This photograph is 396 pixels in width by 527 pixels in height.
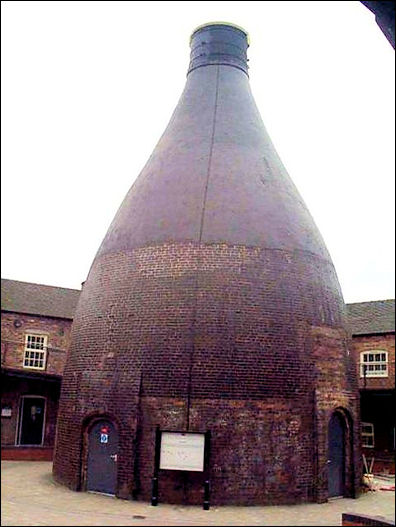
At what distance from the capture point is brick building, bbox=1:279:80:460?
2422cm

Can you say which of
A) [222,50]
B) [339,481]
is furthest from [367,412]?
[222,50]

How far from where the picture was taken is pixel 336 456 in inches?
606

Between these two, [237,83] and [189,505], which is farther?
[237,83]

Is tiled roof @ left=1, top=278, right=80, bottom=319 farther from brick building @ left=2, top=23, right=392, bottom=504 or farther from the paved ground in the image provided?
the paved ground

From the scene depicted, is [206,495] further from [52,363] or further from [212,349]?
[52,363]

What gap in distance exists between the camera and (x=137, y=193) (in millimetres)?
17125

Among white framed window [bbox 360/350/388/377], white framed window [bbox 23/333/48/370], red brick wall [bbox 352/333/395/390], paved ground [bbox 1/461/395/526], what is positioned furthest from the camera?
white framed window [bbox 23/333/48/370]

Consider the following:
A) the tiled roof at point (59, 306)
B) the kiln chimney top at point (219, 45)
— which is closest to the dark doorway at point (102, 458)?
the kiln chimney top at point (219, 45)

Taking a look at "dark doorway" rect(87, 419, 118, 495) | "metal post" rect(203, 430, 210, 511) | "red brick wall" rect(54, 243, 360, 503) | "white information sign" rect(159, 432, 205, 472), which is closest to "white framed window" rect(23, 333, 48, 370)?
"red brick wall" rect(54, 243, 360, 503)

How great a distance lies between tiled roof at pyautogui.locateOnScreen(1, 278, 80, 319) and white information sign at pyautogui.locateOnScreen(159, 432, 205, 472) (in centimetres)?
1534

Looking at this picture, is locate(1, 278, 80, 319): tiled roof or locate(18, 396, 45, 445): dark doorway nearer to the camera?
locate(18, 396, 45, 445): dark doorway

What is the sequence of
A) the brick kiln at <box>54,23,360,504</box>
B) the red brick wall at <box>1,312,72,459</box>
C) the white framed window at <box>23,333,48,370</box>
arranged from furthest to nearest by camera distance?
the white framed window at <box>23,333,48,370</box> < the red brick wall at <box>1,312,72,459</box> < the brick kiln at <box>54,23,360,504</box>

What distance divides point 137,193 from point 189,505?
845 cm

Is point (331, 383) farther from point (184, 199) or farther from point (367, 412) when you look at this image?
point (367, 412)
